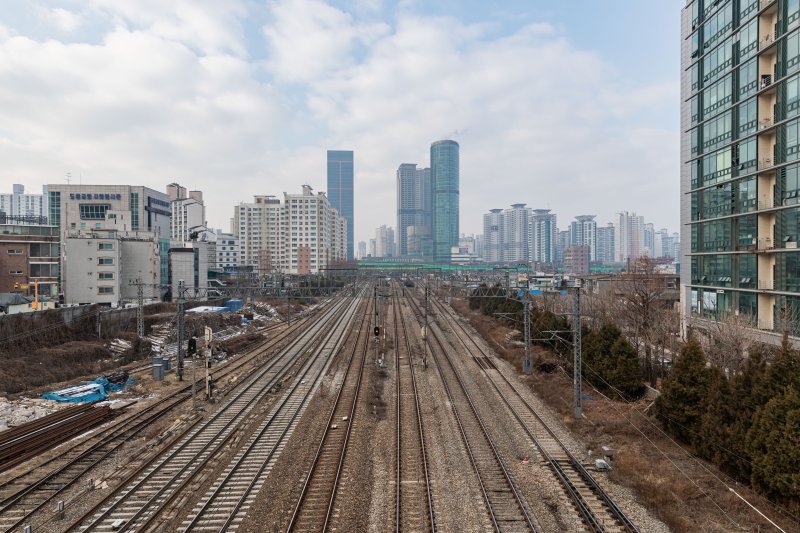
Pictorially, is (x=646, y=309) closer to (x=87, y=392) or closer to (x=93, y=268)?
(x=87, y=392)

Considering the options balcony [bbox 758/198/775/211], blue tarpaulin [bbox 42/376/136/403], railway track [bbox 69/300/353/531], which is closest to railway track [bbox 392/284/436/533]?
railway track [bbox 69/300/353/531]

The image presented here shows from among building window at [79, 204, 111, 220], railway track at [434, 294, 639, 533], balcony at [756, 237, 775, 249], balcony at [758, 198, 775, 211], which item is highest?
building window at [79, 204, 111, 220]

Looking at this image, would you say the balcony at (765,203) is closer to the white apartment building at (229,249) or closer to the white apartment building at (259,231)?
the white apartment building at (259,231)

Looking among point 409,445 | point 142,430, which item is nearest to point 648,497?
point 409,445

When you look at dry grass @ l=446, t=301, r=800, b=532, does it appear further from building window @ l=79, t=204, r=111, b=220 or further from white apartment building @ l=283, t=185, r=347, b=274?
white apartment building @ l=283, t=185, r=347, b=274

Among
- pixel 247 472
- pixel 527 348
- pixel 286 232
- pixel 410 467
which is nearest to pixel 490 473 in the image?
pixel 410 467

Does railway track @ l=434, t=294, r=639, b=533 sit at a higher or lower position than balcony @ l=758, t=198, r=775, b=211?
lower

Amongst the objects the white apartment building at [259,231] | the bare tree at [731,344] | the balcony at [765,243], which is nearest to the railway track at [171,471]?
the bare tree at [731,344]
